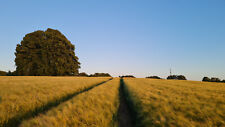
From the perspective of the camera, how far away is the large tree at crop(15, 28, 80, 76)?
2373 centimetres

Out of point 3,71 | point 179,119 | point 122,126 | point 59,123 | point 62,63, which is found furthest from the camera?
point 3,71

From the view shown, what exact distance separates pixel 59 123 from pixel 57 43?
2909cm

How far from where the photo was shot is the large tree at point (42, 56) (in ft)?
77.9

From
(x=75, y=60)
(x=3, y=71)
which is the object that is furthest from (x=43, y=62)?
(x=3, y=71)

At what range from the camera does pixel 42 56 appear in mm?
24281

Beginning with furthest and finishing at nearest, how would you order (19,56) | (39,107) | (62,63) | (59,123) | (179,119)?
(62,63) → (19,56) → (39,107) → (179,119) → (59,123)

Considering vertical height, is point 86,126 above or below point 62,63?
below

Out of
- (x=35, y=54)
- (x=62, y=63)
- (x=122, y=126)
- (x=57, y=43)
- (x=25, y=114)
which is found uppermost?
(x=57, y=43)

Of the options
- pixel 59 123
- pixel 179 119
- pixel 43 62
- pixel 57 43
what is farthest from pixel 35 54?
pixel 179 119

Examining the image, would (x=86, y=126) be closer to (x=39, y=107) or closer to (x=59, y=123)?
(x=59, y=123)

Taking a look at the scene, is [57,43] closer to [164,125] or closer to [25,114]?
[25,114]

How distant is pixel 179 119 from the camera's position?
2.36 m

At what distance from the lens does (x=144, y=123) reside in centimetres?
238

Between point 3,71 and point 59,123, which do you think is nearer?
point 59,123
